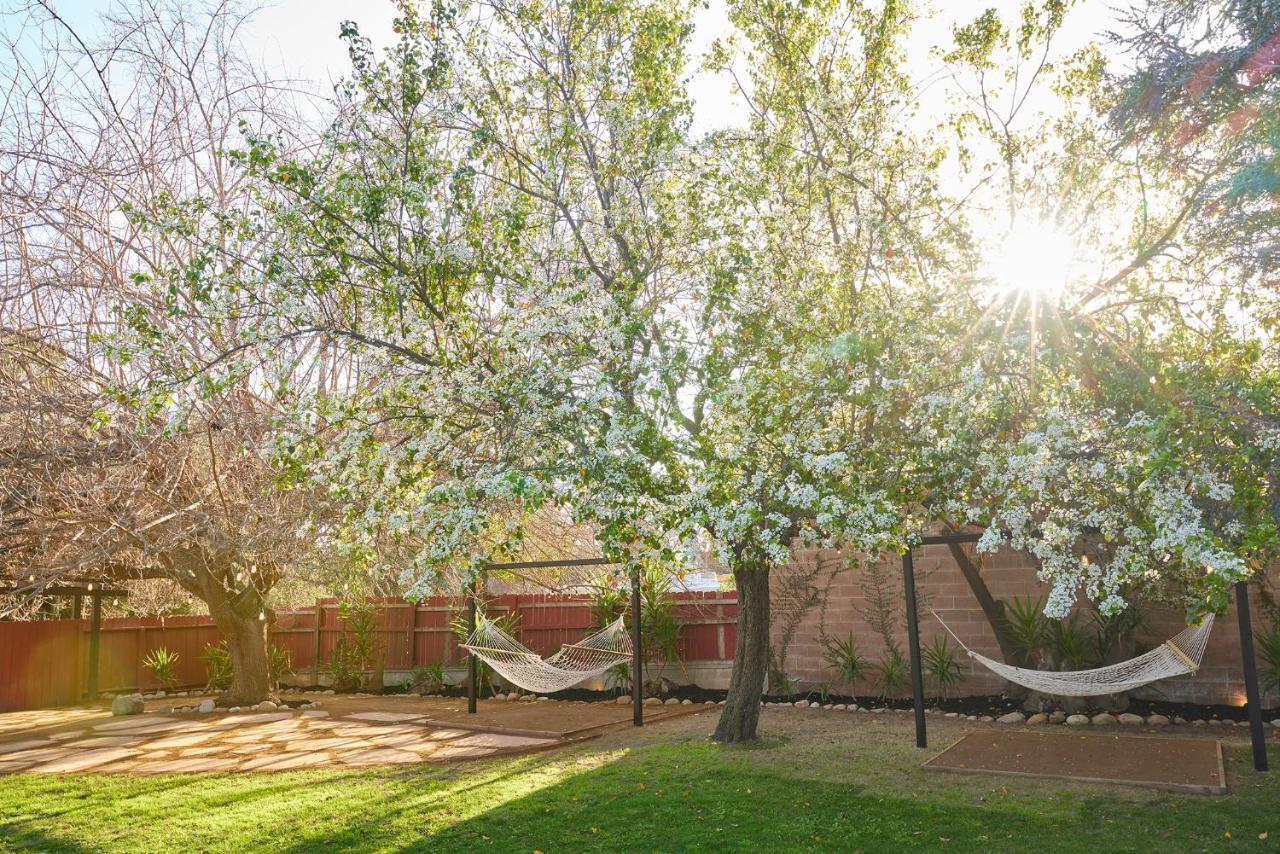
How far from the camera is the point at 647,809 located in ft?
17.4

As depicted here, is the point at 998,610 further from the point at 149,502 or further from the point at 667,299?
the point at 149,502

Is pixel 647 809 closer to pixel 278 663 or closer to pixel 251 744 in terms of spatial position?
pixel 251 744

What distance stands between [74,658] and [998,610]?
39.3 feet

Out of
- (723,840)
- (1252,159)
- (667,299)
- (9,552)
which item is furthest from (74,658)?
(1252,159)

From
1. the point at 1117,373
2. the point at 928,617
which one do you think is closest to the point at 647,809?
the point at 1117,373

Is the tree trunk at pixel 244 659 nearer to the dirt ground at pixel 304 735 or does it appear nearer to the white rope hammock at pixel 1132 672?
the dirt ground at pixel 304 735

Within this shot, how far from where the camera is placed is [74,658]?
13.0 m

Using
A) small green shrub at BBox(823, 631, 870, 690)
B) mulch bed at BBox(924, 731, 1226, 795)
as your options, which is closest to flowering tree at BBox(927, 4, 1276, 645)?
mulch bed at BBox(924, 731, 1226, 795)

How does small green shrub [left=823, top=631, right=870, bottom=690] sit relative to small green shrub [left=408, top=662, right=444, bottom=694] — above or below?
above

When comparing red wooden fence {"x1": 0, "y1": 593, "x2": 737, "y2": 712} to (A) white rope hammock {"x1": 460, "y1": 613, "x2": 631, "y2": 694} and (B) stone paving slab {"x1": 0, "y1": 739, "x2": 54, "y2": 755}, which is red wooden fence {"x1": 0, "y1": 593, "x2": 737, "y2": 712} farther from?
(B) stone paving slab {"x1": 0, "y1": 739, "x2": 54, "y2": 755}

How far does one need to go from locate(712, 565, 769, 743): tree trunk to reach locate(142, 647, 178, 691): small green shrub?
938 cm

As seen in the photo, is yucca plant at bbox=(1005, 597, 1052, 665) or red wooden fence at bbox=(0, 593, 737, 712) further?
red wooden fence at bbox=(0, 593, 737, 712)

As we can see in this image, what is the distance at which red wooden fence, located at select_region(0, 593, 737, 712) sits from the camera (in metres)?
10.8

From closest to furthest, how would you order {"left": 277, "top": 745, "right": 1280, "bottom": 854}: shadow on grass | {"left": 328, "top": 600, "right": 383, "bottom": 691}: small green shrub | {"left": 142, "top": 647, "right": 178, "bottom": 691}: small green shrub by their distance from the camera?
{"left": 277, "top": 745, "right": 1280, "bottom": 854}: shadow on grass
{"left": 328, "top": 600, "right": 383, "bottom": 691}: small green shrub
{"left": 142, "top": 647, "right": 178, "bottom": 691}: small green shrub
